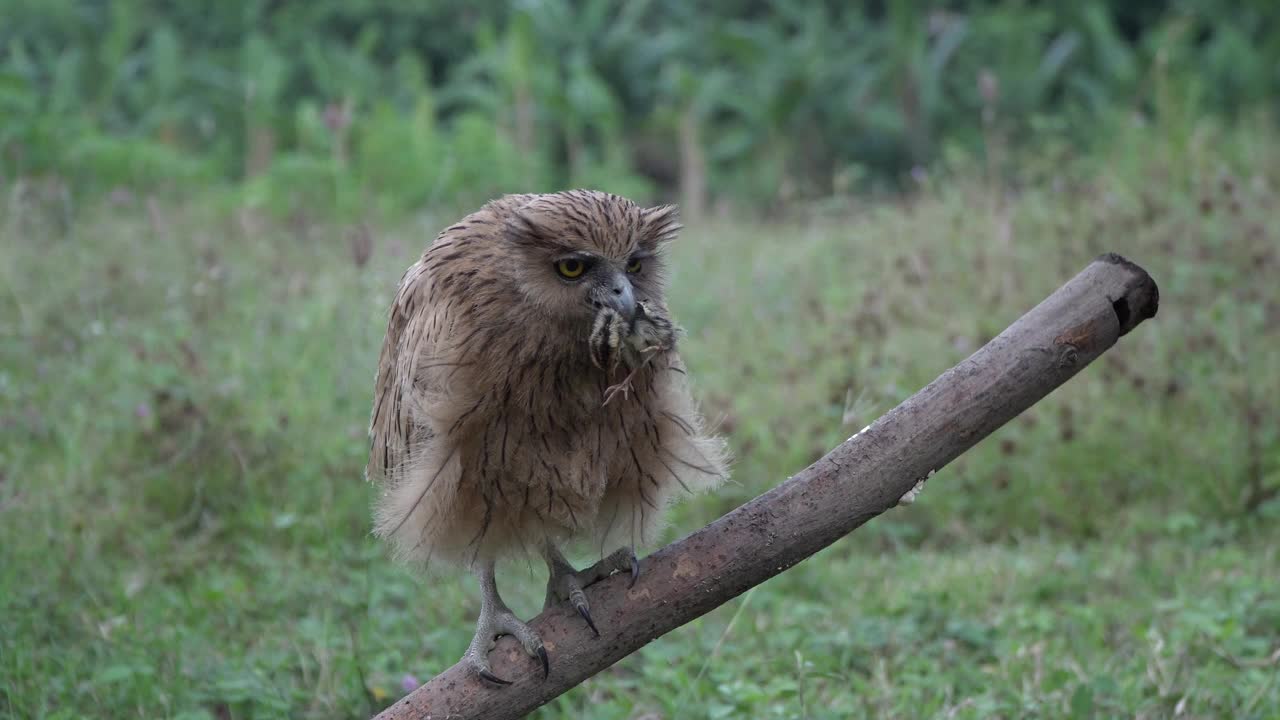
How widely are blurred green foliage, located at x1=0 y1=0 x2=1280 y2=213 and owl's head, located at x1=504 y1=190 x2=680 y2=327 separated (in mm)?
6491

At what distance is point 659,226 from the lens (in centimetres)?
288

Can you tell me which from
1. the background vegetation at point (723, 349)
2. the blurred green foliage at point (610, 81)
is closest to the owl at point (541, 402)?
the background vegetation at point (723, 349)

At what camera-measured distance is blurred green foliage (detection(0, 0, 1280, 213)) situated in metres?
10.0

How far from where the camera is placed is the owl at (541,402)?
2.73 m

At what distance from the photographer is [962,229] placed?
7.05 metres

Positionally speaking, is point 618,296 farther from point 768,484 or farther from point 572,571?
point 768,484

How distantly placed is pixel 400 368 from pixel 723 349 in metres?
3.35

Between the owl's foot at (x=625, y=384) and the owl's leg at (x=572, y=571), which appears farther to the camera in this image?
the owl's leg at (x=572, y=571)

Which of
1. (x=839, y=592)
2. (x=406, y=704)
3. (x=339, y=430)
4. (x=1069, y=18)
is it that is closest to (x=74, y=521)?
(x=339, y=430)

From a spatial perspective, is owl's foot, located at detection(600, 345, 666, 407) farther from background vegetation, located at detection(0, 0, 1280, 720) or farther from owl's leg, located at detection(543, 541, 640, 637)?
background vegetation, located at detection(0, 0, 1280, 720)

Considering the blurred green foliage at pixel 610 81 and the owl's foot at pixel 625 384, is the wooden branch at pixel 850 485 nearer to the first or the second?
the owl's foot at pixel 625 384

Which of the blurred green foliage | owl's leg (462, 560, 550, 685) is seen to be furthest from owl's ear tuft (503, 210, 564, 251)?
the blurred green foliage

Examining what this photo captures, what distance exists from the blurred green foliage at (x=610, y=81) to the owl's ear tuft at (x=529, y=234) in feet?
21.2

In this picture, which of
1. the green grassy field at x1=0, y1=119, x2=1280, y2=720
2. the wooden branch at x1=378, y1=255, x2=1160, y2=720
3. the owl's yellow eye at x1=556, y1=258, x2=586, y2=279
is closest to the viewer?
the wooden branch at x1=378, y1=255, x2=1160, y2=720
